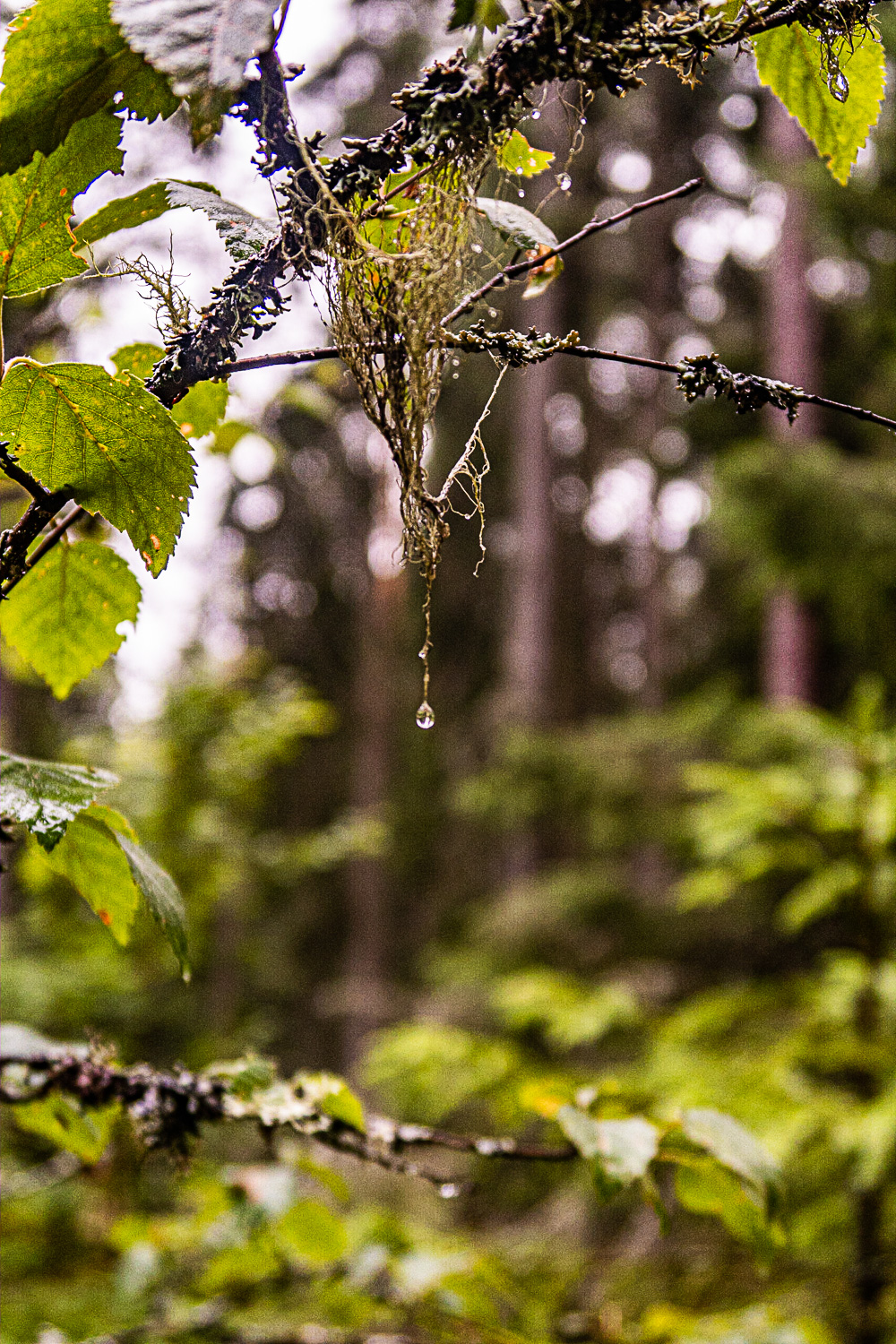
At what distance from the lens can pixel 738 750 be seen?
18.1ft

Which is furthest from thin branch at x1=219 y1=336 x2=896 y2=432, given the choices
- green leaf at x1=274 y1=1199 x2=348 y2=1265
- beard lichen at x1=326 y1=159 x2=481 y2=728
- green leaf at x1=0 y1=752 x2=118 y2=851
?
green leaf at x1=274 y1=1199 x2=348 y2=1265

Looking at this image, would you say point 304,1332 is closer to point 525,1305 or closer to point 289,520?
point 525,1305

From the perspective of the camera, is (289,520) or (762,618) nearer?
(762,618)

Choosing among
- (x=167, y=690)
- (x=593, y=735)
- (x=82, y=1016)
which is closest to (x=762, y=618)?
(x=593, y=735)

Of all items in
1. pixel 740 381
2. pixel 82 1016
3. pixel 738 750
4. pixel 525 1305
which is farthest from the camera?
pixel 738 750

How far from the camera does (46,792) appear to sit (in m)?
0.59

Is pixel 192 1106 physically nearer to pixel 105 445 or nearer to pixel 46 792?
pixel 46 792

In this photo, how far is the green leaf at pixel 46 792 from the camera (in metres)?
0.55

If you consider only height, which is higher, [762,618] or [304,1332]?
[762,618]

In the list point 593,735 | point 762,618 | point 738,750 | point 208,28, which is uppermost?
point 762,618

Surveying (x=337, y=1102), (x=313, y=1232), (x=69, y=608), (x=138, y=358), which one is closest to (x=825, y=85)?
(x=138, y=358)

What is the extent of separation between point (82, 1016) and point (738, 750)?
13.0ft

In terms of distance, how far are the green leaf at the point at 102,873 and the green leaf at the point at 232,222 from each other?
414 millimetres

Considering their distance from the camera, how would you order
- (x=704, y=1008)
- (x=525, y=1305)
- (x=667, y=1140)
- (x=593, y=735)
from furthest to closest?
(x=593, y=735) → (x=704, y=1008) → (x=525, y=1305) → (x=667, y=1140)
